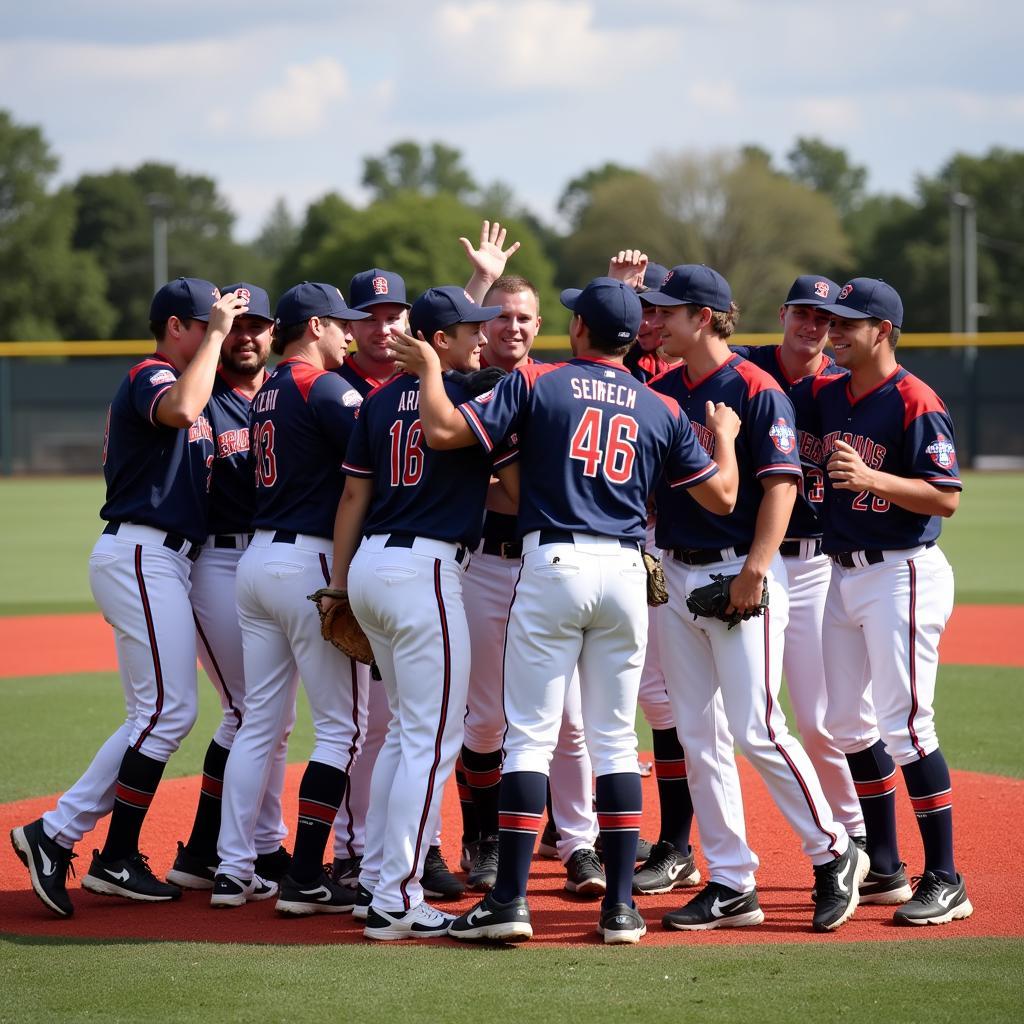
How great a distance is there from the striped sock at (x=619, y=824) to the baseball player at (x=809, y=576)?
812 mm

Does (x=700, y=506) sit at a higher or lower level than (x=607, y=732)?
higher

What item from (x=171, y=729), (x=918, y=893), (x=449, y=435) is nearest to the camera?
(x=449, y=435)

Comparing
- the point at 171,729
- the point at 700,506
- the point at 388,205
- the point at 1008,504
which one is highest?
the point at 388,205

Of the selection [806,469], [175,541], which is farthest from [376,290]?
[806,469]

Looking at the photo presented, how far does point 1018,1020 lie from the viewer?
3.31 metres

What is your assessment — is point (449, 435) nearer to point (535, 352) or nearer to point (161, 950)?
point (161, 950)

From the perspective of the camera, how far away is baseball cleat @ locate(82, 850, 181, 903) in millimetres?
4590

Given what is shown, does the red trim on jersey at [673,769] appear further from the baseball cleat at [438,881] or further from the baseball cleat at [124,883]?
the baseball cleat at [124,883]

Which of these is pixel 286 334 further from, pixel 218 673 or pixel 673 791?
pixel 673 791

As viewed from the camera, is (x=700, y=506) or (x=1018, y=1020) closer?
(x=1018, y=1020)

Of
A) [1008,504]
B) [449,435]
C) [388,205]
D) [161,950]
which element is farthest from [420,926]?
[388,205]

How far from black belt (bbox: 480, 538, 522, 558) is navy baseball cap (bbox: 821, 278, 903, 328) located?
51.1 inches

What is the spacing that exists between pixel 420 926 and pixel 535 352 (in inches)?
919

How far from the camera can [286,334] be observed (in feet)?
15.5
